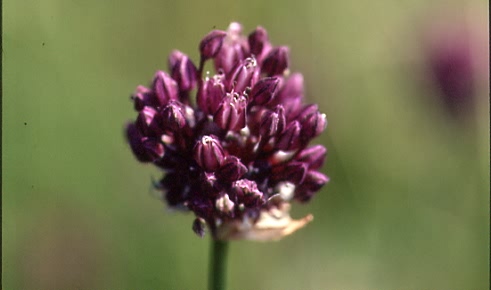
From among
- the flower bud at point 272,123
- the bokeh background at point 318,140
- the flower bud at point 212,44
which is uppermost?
the flower bud at point 212,44

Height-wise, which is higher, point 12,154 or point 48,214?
point 12,154

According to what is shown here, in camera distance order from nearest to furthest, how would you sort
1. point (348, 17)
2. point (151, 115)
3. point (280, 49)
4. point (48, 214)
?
1. point (151, 115)
2. point (280, 49)
3. point (48, 214)
4. point (348, 17)

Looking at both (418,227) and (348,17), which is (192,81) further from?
(348,17)

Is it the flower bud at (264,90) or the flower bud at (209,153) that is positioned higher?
the flower bud at (264,90)

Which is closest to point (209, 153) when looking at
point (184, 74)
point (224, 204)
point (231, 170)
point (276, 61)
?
point (231, 170)

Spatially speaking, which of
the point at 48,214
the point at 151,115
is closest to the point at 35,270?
the point at 48,214

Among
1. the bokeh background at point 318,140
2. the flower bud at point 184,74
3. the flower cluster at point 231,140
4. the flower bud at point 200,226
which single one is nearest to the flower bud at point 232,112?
the flower cluster at point 231,140

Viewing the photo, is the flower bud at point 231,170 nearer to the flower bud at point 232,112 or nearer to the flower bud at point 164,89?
the flower bud at point 232,112
